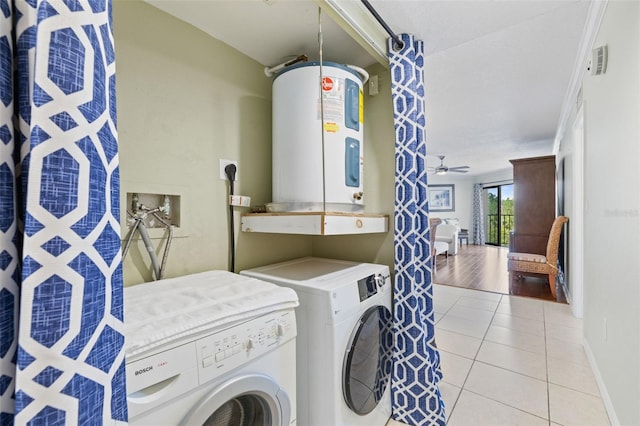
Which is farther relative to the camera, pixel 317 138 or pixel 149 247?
pixel 317 138

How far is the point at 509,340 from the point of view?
2443mm

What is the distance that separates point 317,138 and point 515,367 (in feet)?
7.19

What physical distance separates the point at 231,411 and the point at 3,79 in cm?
102

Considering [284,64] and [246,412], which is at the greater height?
[284,64]

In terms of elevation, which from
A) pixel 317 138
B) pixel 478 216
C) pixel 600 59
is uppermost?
pixel 600 59

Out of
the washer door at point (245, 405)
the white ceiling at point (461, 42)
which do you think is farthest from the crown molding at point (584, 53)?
the washer door at point (245, 405)

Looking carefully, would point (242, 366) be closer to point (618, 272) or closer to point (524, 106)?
point (618, 272)

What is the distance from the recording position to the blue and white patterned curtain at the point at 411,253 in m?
1.50

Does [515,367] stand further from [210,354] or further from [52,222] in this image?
[52,222]

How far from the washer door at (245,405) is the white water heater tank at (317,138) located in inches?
32.2

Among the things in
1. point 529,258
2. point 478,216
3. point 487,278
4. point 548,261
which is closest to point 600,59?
point 548,261

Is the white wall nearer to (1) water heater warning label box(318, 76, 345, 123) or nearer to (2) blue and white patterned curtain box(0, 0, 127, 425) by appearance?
(1) water heater warning label box(318, 76, 345, 123)

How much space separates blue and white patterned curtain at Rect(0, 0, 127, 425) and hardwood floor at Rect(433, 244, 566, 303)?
4.49 meters

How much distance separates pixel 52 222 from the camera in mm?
411
